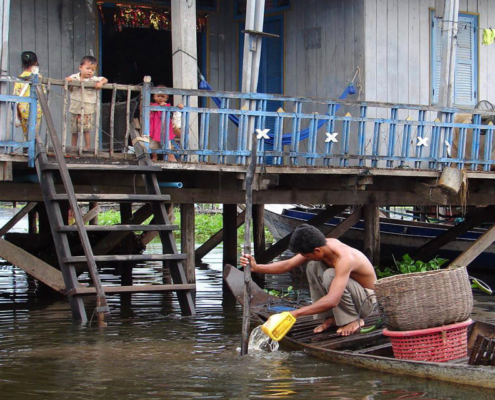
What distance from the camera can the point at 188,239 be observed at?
10266 millimetres

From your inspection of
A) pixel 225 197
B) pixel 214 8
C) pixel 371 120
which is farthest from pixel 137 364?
pixel 214 8

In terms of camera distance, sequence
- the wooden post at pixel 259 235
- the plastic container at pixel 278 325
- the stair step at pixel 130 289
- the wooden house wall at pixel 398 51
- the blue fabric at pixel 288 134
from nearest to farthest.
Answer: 1. the plastic container at pixel 278 325
2. the stair step at pixel 130 289
3. the blue fabric at pixel 288 134
4. the wooden house wall at pixel 398 51
5. the wooden post at pixel 259 235

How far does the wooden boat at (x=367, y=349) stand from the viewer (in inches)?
214

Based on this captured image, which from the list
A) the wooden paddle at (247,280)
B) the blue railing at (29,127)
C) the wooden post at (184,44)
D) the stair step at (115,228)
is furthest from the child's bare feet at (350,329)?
the blue railing at (29,127)

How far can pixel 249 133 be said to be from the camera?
935cm

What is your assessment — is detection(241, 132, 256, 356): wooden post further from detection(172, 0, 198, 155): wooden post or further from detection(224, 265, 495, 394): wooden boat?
detection(172, 0, 198, 155): wooden post

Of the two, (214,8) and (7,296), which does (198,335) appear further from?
(214,8)

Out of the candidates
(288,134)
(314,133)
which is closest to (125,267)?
(288,134)

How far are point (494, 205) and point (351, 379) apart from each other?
745cm

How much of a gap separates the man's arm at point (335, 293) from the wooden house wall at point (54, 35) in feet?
18.4

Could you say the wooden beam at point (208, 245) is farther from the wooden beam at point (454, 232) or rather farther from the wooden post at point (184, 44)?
the wooden post at point (184, 44)

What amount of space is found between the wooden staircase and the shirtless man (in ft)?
4.55

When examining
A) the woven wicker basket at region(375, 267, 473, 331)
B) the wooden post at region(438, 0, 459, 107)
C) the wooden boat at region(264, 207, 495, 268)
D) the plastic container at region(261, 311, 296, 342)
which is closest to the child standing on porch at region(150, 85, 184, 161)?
the wooden post at region(438, 0, 459, 107)

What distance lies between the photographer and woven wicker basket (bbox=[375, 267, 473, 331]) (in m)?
5.75
